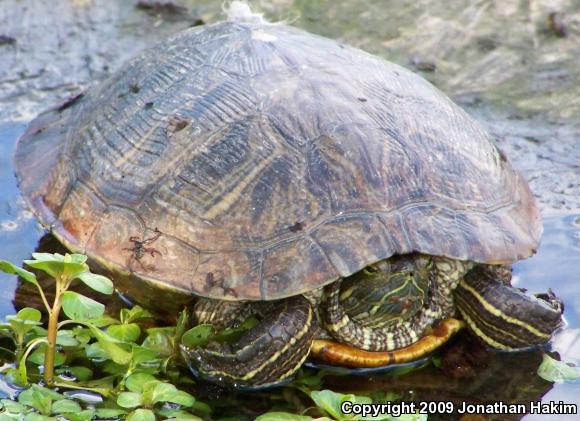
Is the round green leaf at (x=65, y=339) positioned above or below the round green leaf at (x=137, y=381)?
above

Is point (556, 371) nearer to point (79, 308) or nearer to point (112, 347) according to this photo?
point (112, 347)

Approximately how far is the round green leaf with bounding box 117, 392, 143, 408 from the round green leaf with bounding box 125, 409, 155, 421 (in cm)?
4

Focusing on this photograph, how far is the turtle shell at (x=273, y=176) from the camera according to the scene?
4.53 meters

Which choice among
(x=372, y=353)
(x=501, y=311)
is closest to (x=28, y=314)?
(x=372, y=353)

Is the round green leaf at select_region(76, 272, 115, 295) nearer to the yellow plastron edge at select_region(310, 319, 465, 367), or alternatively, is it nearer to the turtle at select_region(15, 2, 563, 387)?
the turtle at select_region(15, 2, 563, 387)

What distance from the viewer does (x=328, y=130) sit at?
188 inches

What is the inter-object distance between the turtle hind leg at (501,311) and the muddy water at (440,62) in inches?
15.7

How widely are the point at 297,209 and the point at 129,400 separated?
3.96ft

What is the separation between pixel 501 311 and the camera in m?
4.90

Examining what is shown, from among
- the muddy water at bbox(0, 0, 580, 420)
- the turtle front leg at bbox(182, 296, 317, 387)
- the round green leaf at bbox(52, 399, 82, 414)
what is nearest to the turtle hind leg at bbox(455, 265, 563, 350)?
the muddy water at bbox(0, 0, 580, 420)

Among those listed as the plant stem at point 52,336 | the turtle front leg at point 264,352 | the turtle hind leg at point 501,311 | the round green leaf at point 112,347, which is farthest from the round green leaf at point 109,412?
the turtle hind leg at point 501,311

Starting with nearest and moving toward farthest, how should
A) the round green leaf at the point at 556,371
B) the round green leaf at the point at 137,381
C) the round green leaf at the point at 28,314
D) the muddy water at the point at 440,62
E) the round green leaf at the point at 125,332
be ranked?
the round green leaf at the point at 137,381 → the round green leaf at the point at 28,314 → the round green leaf at the point at 125,332 → the round green leaf at the point at 556,371 → the muddy water at the point at 440,62

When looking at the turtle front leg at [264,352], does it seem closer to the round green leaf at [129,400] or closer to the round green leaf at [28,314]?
the round green leaf at [129,400]

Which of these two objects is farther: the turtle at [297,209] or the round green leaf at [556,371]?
the round green leaf at [556,371]
